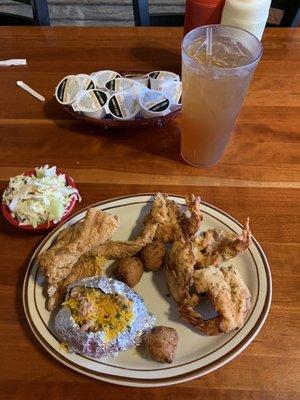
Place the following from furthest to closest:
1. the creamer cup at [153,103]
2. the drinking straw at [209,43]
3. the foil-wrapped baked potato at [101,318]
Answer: the creamer cup at [153,103]
the drinking straw at [209,43]
the foil-wrapped baked potato at [101,318]

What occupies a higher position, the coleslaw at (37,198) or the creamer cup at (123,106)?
the creamer cup at (123,106)

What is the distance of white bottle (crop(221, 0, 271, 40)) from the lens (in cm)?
112

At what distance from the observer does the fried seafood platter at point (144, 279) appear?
2.30ft

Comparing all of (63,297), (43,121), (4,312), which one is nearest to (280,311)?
(63,297)

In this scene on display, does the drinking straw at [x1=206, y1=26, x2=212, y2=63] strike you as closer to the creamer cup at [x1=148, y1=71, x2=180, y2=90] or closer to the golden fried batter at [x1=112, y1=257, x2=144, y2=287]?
the creamer cup at [x1=148, y1=71, x2=180, y2=90]

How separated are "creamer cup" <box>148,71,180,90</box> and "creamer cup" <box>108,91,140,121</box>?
0.08 meters

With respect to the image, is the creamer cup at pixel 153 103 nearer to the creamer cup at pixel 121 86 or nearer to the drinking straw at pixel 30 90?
the creamer cup at pixel 121 86

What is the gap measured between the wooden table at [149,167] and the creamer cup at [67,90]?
0.06 metres

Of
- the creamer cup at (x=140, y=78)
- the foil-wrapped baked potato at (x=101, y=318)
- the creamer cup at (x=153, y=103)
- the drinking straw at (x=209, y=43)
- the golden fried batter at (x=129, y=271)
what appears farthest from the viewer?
the creamer cup at (x=140, y=78)

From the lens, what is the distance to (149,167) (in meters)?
1.05

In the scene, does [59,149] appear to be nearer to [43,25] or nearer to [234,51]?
[234,51]

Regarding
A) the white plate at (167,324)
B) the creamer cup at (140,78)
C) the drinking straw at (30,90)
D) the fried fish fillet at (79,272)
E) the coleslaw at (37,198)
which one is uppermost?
the creamer cup at (140,78)

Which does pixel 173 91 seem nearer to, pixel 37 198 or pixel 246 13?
pixel 246 13

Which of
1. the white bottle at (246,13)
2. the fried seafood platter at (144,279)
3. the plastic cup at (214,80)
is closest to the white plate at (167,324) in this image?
the fried seafood platter at (144,279)
